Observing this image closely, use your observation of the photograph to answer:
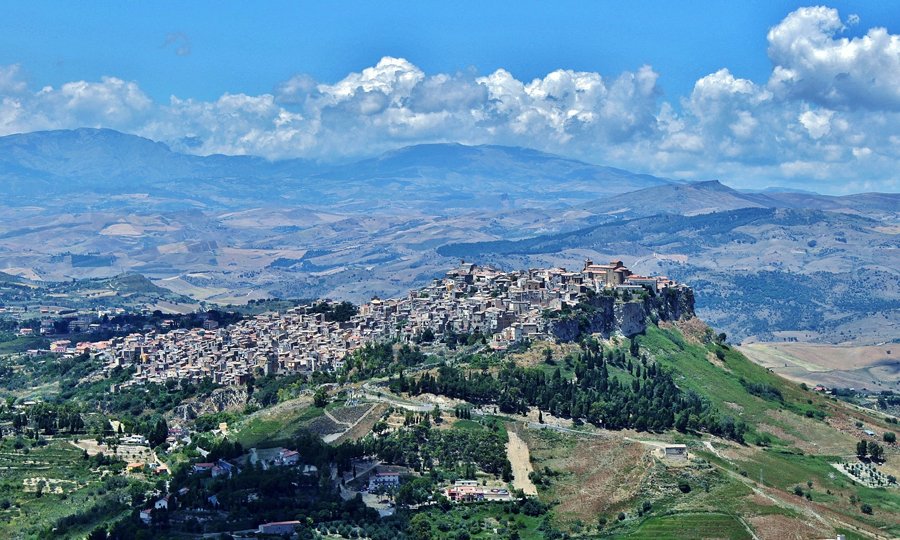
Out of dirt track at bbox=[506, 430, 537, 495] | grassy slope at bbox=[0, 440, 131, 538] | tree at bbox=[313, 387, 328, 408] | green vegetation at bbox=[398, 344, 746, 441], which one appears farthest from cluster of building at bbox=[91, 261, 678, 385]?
grassy slope at bbox=[0, 440, 131, 538]

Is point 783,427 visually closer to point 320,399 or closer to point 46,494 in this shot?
point 320,399

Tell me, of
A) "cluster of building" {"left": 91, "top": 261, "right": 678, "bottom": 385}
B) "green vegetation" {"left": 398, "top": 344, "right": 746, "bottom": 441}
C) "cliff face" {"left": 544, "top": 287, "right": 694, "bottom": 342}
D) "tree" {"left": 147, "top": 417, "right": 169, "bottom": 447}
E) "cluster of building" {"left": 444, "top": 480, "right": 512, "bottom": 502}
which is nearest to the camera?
"cluster of building" {"left": 444, "top": 480, "right": 512, "bottom": 502}

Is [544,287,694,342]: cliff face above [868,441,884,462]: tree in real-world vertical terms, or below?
above

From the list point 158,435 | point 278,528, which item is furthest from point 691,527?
point 158,435

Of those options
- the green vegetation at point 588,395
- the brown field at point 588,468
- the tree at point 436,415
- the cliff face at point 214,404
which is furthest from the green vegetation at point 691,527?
the cliff face at point 214,404

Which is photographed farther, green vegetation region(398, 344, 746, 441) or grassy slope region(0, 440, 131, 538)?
green vegetation region(398, 344, 746, 441)

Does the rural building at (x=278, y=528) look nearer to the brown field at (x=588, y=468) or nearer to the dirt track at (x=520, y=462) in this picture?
the dirt track at (x=520, y=462)

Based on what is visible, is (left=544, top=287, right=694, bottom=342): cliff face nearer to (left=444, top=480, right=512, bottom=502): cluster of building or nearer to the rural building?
(left=444, top=480, right=512, bottom=502): cluster of building
